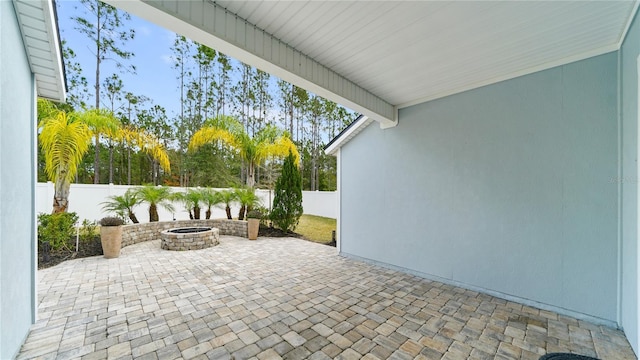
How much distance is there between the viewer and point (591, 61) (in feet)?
10.0

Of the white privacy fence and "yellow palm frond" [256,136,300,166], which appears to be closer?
the white privacy fence

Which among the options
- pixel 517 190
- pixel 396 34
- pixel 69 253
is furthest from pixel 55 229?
pixel 517 190

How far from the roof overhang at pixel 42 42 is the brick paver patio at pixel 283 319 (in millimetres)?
2934

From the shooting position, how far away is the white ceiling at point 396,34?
2.31 metres

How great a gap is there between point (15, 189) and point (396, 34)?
418cm

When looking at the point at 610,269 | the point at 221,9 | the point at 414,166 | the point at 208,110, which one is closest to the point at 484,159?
the point at 414,166

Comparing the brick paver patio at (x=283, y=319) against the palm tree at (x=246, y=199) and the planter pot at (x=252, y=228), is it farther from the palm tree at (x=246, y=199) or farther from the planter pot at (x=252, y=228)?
the palm tree at (x=246, y=199)

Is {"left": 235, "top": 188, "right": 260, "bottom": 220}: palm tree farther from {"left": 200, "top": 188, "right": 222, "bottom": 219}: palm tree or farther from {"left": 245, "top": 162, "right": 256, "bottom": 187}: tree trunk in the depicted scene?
{"left": 200, "top": 188, "right": 222, "bottom": 219}: palm tree

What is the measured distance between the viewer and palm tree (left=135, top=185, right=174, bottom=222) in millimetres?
7137

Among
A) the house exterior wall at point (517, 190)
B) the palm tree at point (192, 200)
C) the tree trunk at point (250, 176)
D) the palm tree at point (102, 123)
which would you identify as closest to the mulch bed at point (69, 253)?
the palm tree at point (192, 200)

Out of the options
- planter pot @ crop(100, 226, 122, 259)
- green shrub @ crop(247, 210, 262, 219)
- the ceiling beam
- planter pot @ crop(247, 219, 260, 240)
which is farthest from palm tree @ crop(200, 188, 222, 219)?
the ceiling beam

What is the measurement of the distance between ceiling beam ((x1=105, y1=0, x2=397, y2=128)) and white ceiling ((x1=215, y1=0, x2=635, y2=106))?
0.11 meters

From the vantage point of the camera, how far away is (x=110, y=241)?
539cm

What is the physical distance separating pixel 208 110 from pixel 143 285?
13.8m
